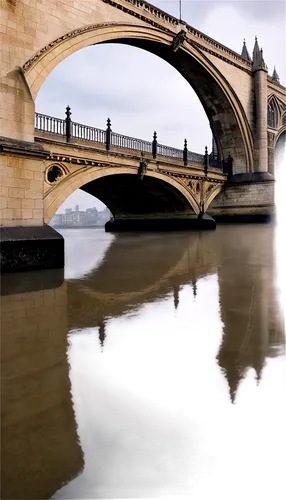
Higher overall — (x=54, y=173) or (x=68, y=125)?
(x=68, y=125)

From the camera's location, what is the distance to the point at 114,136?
12.4m

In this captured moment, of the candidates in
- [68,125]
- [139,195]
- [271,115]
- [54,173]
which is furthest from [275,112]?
[54,173]

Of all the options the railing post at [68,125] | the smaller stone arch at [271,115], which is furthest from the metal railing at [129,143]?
the smaller stone arch at [271,115]

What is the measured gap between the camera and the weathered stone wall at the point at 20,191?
634 centimetres

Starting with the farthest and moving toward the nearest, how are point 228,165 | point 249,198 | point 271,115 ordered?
point 271,115
point 228,165
point 249,198

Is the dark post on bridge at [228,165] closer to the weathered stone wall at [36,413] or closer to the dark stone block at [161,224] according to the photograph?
the dark stone block at [161,224]

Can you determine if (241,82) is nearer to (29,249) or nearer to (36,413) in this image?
(29,249)

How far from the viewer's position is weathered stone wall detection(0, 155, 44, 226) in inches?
249

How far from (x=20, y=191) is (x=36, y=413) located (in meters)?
5.76

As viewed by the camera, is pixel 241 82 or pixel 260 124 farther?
pixel 260 124

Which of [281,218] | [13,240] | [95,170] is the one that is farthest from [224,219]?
[281,218]

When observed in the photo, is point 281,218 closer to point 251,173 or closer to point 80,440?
point 80,440

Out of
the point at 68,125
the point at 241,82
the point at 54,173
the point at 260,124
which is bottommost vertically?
the point at 54,173

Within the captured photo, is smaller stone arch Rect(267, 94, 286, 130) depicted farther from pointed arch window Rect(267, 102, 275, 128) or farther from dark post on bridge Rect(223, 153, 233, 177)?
dark post on bridge Rect(223, 153, 233, 177)
